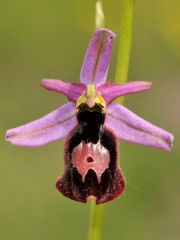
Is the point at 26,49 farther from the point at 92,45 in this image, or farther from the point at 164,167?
the point at 92,45

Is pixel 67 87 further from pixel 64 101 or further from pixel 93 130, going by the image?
pixel 64 101

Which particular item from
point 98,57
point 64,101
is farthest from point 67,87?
point 64,101

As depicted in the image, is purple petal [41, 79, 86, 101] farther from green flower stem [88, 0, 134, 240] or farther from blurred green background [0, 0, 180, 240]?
blurred green background [0, 0, 180, 240]

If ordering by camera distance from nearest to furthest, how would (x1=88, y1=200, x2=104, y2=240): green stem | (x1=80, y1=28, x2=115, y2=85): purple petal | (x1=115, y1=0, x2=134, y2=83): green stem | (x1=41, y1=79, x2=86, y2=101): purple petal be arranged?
(x1=80, y1=28, x2=115, y2=85): purple petal, (x1=41, y1=79, x2=86, y2=101): purple petal, (x1=115, y1=0, x2=134, y2=83): green stem, (x1=88, y1=200, x2=104, y2=240): green stem

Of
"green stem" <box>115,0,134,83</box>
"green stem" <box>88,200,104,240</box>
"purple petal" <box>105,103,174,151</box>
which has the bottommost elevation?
"green stem" <box>88,200,104,240</box>

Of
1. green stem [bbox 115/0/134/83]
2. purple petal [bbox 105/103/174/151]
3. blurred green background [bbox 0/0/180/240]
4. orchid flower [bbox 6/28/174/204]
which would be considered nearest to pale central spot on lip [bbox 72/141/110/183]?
orchid flower [bbox 6/28/174/204]

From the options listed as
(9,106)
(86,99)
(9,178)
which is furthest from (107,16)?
(86,99)
